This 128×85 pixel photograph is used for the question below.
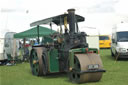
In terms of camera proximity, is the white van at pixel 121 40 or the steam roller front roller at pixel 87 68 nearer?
the steam roller front roller at pixel 87 68

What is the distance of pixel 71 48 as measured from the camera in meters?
7.45

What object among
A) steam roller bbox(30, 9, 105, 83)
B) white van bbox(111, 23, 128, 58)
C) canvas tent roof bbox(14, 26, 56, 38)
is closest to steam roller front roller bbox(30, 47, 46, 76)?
steam roller bbox(30, 9, 105, 83)

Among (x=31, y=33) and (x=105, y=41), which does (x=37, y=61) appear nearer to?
(x=31, y=33)

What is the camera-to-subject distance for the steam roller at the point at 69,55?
22.0 feet

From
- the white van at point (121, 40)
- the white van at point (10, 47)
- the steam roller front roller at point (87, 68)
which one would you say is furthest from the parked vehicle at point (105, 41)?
the steam roller front roller at point (87, 68)

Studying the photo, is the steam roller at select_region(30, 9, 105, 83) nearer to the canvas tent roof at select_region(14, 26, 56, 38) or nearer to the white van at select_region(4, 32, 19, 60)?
the canvas tent roof at select_region(14, 26, 56, 38)

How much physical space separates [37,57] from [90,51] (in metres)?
2.37

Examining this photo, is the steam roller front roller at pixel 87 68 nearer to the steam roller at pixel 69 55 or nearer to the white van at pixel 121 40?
the steam roller at pixel 69 55

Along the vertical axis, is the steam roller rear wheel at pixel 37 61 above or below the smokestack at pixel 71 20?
below

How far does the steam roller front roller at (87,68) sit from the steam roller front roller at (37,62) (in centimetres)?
175

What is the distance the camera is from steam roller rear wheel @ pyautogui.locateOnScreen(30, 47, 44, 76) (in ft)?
27.5

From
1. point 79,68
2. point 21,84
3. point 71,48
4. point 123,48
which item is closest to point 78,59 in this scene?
point 79,68

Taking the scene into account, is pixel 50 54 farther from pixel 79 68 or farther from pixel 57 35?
pixel 79 68

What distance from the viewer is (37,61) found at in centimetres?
864
